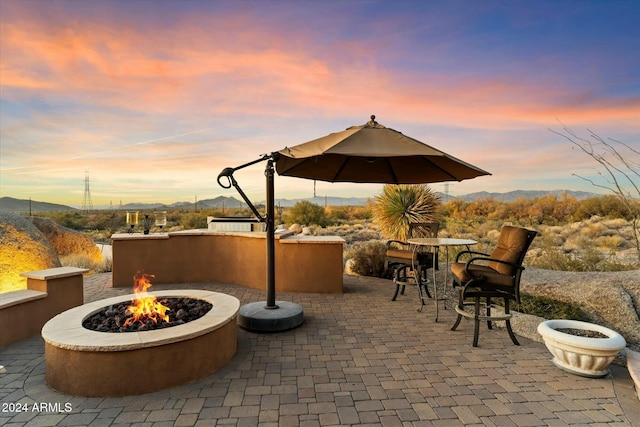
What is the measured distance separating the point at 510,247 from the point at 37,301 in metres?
5.41

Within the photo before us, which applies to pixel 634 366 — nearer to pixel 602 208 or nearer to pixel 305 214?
pixel 305 214

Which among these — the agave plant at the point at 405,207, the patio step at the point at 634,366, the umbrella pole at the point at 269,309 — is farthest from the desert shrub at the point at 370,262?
the patio step at the point at 634,366

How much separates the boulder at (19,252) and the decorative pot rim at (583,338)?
6.30m

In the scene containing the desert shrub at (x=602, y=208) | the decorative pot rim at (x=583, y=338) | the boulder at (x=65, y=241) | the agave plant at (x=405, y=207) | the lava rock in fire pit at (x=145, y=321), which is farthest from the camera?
the desert shrub at (x=602, y=208)

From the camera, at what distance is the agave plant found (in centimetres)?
808

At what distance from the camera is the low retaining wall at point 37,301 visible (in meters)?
3.60

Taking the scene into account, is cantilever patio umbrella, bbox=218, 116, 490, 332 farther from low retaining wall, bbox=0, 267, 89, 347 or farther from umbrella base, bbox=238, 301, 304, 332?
low retaining wall, bbox=0, 267, 89, 347

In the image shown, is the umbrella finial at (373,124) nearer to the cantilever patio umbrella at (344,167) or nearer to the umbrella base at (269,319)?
the cantilever patio umbrella at (344,167)

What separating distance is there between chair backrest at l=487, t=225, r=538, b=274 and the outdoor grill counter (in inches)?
102

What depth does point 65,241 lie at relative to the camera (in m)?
9.01

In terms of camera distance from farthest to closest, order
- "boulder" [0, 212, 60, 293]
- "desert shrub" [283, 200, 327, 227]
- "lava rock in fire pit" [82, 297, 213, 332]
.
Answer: "desert shrub" [283, 200, 327, 227] < "boulder" [0, 212, 60, 293] < "lava rock in fire pit" [82, 297, 213, 332]

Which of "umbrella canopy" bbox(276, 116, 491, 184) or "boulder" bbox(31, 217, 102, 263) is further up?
"umbrella canopy" bbox(276, 116, 491, 184)

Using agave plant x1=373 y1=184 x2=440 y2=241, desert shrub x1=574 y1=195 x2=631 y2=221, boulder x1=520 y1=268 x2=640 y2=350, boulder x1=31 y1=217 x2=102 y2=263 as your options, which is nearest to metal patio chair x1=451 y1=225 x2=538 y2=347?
boulder x1=520 y1=268 x2=640 y2=350

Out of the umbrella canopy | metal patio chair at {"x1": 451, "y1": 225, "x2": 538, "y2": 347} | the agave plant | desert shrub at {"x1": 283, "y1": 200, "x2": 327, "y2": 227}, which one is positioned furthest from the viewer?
desert shrub at {"x1": 283, "y1": 200, "x2": 327, "y2": 227}
